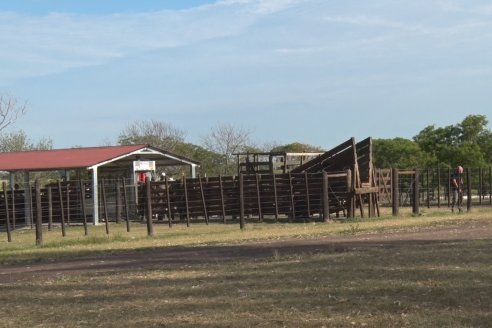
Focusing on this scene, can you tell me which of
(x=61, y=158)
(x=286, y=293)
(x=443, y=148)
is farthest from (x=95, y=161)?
(x=443, y=148)

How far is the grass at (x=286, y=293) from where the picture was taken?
6.95 m

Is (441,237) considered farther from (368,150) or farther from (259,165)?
(259,165)

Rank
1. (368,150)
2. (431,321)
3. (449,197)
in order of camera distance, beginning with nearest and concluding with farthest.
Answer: (431,321), (368,150), (449,197)

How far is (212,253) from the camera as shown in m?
14.0

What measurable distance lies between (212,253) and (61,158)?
20968 millimetres

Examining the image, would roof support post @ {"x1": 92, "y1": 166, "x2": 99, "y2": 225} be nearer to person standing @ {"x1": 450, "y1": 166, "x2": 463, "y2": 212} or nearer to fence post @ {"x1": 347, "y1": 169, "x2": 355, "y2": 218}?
fence post @ {"x1": 347, "y1": 169, "x2": 355, "y2": 218}

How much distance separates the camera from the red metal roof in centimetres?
3059

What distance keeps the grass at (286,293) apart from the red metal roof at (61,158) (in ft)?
62.6

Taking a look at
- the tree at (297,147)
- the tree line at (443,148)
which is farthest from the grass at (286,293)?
the tree at (297,147)

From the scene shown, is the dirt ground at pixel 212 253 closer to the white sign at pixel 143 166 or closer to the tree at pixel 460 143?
the white sign at pixel 143 166

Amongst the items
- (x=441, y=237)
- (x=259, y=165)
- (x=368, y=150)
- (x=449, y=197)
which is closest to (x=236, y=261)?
(x=441, y=237)

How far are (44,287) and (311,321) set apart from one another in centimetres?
495

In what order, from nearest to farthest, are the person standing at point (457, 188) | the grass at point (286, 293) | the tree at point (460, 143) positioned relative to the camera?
the grass at point (286, 293) → the person standing at point (457, 188) → the tree at point (460, 143)

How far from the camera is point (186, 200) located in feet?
87.6
